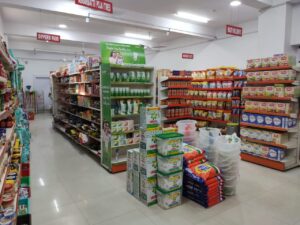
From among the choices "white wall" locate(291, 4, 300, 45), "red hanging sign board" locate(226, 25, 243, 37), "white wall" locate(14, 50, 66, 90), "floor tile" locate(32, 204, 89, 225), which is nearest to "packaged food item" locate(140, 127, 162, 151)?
"floor tile" locate(32, 204, 89, 225)

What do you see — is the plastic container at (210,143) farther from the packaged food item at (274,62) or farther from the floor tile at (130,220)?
the packaged food item at (274,62)

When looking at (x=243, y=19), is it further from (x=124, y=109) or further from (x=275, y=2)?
(x=124, y=109)

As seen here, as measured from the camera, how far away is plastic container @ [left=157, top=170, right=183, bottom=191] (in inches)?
117

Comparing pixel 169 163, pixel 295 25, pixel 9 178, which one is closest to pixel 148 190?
pixel 169 163

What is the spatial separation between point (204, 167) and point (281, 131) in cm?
238

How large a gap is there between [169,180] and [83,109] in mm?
4398

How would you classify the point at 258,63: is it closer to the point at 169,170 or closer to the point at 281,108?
the point at 281,108

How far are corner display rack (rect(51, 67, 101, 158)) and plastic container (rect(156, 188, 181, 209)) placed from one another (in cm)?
218

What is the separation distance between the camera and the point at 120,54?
453 centimetres

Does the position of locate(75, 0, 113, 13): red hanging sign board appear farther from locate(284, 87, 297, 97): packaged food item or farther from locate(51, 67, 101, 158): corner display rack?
locate(284, 87, 297, 97): packaged food item

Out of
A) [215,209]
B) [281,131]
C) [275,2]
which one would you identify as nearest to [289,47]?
[275,2]

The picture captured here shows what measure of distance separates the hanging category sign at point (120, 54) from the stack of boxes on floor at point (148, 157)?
1.82 meters

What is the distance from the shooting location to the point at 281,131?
4.55m

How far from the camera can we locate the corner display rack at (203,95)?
20.4 ft
